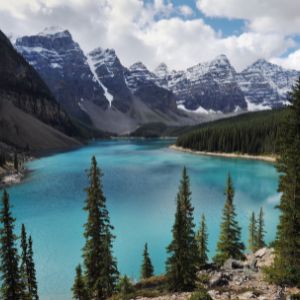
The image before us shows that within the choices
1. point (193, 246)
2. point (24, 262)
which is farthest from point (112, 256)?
point (193, 246)

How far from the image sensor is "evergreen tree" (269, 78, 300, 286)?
68.7 feet

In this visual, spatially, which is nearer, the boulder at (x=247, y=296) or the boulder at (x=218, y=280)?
the boulder at (x=247, y=296)

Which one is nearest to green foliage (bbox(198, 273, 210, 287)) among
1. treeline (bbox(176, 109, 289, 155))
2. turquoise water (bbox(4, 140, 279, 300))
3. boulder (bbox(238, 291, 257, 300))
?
boulder (bbox(238, 291, 257, 300))

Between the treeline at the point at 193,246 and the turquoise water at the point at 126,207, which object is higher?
the treeline at the point at 193,246

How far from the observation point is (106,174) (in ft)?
376

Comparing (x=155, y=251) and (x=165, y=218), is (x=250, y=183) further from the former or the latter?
(x=155, y=251)

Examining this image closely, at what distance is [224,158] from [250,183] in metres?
67.4

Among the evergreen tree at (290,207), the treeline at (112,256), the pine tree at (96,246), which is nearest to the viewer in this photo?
the evergreen tree at (290,207)

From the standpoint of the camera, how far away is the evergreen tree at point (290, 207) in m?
21.0

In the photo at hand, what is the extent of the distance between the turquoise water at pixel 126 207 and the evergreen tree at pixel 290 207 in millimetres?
22679

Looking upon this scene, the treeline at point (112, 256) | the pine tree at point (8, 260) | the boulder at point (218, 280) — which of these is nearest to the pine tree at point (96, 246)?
the treeline at point (112, 256)

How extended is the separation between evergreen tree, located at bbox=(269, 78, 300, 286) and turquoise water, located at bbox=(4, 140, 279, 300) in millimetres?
22679

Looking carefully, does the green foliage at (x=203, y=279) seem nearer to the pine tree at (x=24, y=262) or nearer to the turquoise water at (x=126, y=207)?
the turquoise water at (x=126, y=207)

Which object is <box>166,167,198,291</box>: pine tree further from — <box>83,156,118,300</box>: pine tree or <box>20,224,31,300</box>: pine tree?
<box>20,224,31,300</box>: pine tree
